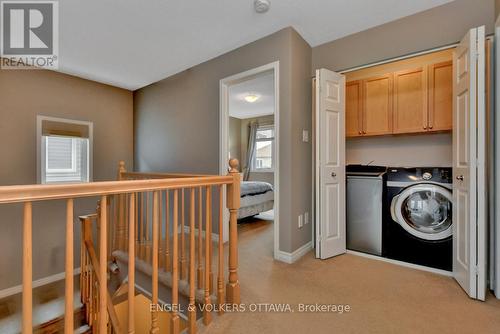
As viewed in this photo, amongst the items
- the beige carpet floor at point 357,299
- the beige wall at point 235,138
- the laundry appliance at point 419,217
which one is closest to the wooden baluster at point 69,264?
the beige carpet floor at point 357,299

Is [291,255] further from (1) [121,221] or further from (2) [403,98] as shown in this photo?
(2) [403,98]

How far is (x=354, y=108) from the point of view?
2.90 meters

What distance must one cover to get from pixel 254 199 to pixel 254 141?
9.45 feet

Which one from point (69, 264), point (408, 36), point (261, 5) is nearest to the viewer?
point (69, 264)

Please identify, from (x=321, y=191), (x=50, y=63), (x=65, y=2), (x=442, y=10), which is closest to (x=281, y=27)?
(x=442, y=10)

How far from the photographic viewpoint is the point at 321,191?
241cm

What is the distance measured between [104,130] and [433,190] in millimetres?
4620

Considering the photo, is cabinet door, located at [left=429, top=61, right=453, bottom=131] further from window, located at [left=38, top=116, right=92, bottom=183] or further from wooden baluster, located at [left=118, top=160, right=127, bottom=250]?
window, located at [left=38, top=116, right=92, bottom=183]

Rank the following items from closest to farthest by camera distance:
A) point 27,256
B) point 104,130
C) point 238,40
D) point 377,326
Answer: point 27,256
point 377,326
point 238,40
point 104,130

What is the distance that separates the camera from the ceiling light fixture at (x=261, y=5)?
1999 millimetres

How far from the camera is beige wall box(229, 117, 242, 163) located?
6820mm

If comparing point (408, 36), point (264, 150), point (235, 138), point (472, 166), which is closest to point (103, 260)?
point (472, 166)

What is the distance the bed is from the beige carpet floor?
4.65 feet

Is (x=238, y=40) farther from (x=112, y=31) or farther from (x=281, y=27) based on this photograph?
(x=112, y=31)
